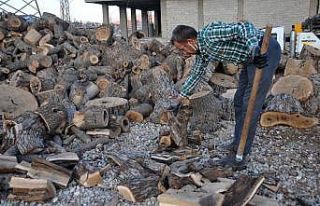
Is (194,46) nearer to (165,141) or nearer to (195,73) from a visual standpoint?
(195,73)

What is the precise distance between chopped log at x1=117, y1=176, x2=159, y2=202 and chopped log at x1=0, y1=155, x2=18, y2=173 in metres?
1.20

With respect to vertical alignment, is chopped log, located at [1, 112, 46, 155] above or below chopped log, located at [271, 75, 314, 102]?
below

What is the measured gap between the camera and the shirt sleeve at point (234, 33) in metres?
3.29

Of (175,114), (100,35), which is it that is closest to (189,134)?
(175,114)

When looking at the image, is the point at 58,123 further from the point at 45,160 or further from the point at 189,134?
the point at 189,134

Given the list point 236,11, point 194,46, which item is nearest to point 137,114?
point 194,46

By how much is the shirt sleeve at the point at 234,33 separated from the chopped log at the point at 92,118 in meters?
2.02

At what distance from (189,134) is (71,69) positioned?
3469mm

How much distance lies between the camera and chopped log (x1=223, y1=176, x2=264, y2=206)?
2.76m

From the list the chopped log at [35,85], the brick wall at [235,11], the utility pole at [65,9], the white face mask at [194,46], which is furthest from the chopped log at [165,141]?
the utility pole at [65,9]

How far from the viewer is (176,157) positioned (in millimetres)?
4027

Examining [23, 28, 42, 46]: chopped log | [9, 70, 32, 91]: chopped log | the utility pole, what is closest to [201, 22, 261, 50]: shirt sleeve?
[9, 70, 32, 91]: chopped log

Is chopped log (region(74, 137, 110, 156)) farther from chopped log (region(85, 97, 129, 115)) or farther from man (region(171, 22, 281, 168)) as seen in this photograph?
man (region(171, 22, 281, 168))

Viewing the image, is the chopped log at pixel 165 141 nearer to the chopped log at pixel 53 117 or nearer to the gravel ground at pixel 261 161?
the gravel ground at pixel 261 161
